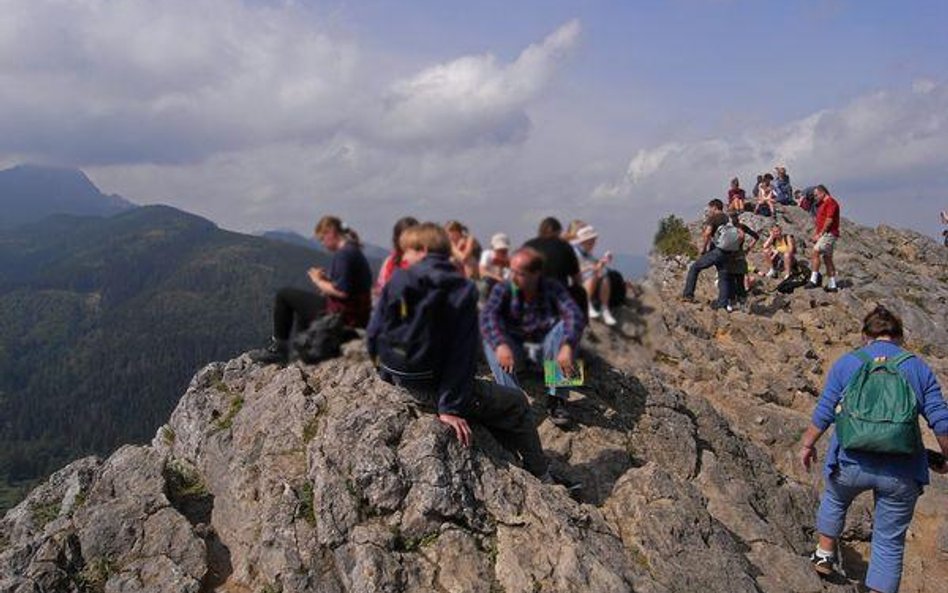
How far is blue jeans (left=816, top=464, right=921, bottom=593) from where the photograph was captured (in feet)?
27.9

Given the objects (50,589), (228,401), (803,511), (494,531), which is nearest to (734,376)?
(803,511)

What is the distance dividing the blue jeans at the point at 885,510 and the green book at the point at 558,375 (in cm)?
390

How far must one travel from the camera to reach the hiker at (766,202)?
1395 inches

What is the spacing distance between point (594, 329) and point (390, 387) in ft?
10.9

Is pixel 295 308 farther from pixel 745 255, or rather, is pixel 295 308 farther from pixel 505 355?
pixel 745 255

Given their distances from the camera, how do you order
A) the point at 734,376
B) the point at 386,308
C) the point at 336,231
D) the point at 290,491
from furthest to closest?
1. the point at 734,376
2. the point at 290,491
3. the point at 336,231
4. the point at 386,308

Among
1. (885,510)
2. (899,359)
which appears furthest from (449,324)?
(885,510)

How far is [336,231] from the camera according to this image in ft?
28.1

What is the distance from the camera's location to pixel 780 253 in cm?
2709

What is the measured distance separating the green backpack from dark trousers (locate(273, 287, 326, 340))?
7.47 metres

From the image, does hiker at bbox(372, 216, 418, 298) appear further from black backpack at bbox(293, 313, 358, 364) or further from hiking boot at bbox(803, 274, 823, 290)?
hiking boot at bbox(803, 274, 823, 290)

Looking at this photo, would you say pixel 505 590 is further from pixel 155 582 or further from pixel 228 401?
pixel 228 401

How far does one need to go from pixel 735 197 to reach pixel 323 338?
111 feet

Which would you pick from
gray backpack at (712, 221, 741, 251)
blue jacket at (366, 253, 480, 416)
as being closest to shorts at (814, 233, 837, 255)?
gray backpack at (712, 221, 741, 251)
